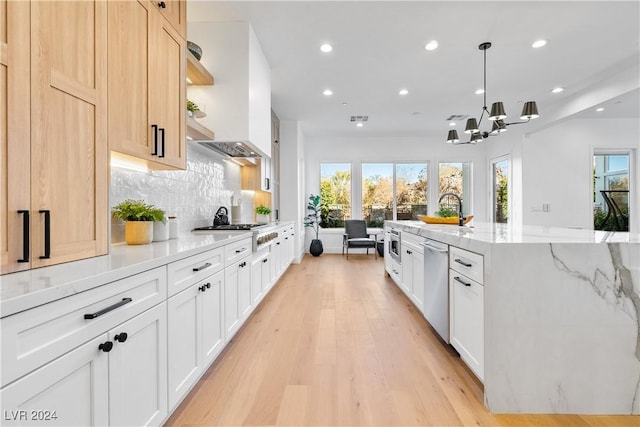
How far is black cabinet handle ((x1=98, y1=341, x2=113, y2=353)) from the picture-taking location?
3.32 ft

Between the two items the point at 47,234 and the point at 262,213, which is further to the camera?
the point at 262,213

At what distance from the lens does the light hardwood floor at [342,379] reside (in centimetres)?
160

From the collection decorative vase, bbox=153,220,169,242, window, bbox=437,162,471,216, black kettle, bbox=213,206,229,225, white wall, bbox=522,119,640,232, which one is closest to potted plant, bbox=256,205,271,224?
black kettle, bbox=213,206,229,225

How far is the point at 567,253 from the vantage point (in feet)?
5.32

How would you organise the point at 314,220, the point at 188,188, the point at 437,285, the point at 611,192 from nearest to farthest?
1. the point at 437,285
2. the point at 188,188
3. the point at 611,192
4. the point at 314,220

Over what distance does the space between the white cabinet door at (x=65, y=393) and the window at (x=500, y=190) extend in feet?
26.3

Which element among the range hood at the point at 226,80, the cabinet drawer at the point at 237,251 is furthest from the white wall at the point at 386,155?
the cabinet drawer at the point at 237,251

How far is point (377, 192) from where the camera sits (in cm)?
793

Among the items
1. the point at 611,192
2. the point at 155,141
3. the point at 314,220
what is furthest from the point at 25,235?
the point at 611,192

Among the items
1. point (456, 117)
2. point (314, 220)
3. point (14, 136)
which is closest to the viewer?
point (14, 136)

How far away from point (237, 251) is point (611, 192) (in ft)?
23.9

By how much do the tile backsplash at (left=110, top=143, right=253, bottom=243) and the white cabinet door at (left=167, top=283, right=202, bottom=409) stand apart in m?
0.78

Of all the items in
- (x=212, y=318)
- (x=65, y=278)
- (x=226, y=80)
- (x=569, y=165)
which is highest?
(x=226, y=80)

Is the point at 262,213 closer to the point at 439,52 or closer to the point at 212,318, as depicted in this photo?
the point at 212,318
